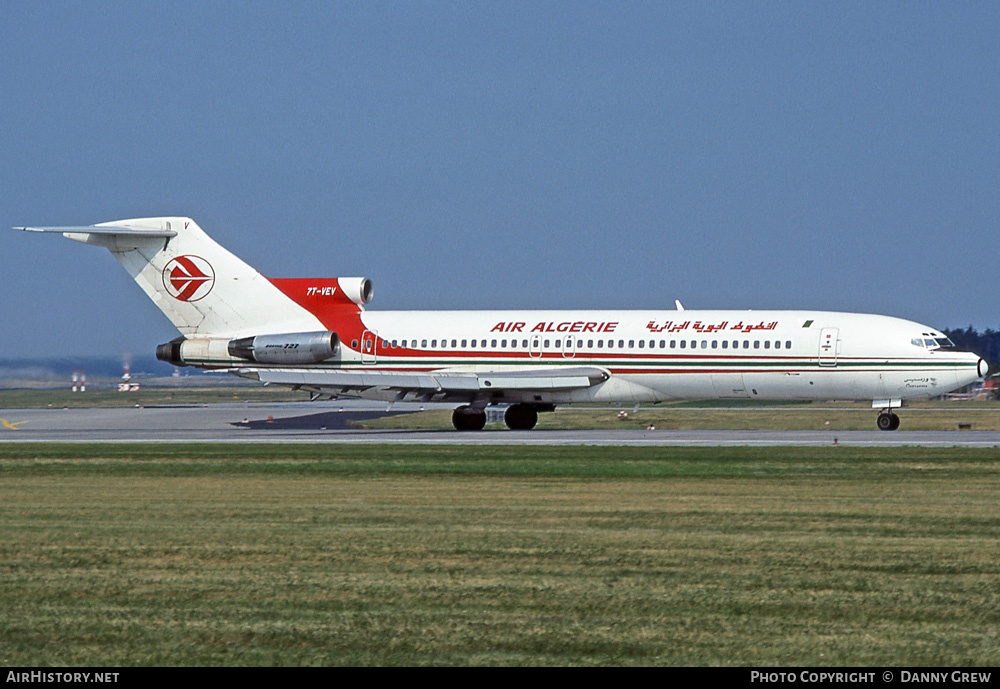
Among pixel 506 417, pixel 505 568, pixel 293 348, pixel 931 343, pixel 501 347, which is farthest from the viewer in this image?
pixel 506 417

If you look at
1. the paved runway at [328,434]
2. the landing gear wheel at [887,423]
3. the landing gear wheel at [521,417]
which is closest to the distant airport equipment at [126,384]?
the paved runway at [328,434]

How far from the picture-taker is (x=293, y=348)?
40.6 meters

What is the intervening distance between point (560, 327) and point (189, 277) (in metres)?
12.1

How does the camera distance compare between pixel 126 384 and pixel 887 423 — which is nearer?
pixel 887 423

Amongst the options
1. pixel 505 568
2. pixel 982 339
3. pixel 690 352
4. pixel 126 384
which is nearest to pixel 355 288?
pixel 690 352

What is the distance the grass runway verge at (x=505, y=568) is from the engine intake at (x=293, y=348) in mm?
18168

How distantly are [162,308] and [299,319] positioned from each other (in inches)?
182

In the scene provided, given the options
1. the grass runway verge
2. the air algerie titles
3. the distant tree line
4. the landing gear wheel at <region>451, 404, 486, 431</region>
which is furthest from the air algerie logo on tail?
the distant tree line

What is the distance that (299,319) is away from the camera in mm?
41812

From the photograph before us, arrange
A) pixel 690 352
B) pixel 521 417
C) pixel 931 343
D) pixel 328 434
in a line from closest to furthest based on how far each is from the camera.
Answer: pixel 931 343 → pixel 690 352 → pixel 328 434 → pixel 521 417

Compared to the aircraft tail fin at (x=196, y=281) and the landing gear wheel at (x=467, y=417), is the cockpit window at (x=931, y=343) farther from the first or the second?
the aircraft tail fin at (x=196, y=281)

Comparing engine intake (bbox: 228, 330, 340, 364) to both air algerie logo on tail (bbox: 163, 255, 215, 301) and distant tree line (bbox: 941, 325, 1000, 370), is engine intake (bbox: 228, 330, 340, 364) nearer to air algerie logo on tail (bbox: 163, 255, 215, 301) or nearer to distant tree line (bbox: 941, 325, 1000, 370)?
air algerie logo on tail (bbox: 163, 255, 215, 301)

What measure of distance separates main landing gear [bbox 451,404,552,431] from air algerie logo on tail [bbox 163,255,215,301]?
9.08 meters

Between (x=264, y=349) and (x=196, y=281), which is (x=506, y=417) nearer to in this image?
(x=264, y=349)
